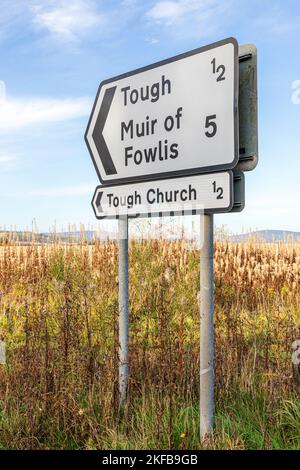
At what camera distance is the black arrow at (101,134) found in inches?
150

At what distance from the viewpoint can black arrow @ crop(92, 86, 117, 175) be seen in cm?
382

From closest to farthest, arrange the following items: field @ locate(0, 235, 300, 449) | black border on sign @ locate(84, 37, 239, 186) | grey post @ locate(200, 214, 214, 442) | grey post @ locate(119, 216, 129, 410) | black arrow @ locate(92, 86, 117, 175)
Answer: black border on sign @ locate(84, 37, 239, 186) < grey post @ locate(200, 214, 214, 442) < field @ locate(0, 235, 300, 449) < grey post @ locate(119, 216, 129, 410) < black arrow @ locate(92, 86, 117, 175)

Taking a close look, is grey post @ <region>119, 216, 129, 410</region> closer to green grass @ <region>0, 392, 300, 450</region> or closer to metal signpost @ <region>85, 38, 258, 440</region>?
metal signpost @ <region>85, 38, 258, 440</region>

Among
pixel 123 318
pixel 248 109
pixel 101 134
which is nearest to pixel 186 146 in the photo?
pixel 248 109

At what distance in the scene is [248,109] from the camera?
9.63 feet

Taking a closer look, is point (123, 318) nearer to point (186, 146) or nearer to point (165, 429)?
point (165, 429)

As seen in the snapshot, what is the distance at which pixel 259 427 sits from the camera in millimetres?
3352

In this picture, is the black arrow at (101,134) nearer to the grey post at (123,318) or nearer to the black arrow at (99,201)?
the black arrow at (99,201)

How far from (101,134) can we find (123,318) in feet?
4.54

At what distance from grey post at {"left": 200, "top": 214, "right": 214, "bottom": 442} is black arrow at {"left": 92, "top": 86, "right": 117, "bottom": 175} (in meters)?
1.10

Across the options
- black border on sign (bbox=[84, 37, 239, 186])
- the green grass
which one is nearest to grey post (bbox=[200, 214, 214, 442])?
the green grass
